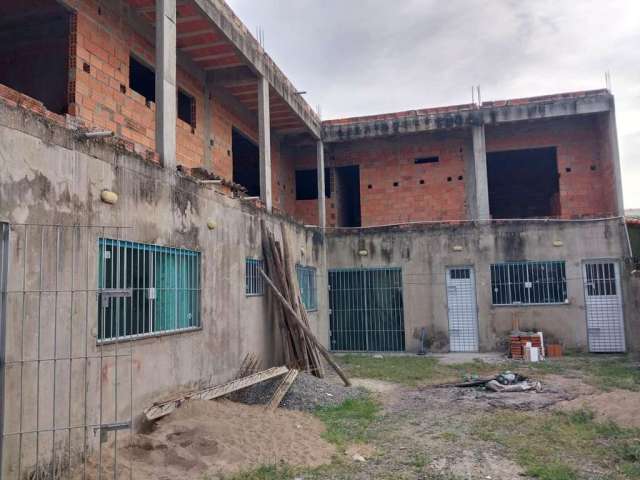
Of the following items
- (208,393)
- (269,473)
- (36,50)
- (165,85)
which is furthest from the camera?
(36,50)

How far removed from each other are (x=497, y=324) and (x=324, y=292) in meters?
4.42

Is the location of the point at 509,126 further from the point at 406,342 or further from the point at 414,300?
the point at 406,342

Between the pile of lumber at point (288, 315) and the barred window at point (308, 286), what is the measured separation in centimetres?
221

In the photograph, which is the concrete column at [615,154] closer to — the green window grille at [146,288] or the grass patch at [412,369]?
the grass patch at [412,369]

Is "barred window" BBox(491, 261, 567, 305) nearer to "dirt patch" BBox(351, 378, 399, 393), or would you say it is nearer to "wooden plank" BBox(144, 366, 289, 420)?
"dirt patch" BBox(351, 378, 399, 393)

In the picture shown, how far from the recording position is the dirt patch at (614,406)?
20.6 feet

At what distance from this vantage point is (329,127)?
14.9 metres

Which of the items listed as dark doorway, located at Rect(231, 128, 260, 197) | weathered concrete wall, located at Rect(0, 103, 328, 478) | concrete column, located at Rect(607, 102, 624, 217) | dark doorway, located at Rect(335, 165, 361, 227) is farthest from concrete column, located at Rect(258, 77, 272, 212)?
concrete column, located at Rect(607, 102, 624, 217)

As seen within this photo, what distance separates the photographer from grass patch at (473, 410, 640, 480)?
481 cm

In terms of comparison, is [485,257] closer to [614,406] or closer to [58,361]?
[614,406]

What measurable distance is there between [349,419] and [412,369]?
412cm

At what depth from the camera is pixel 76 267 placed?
4.86 metres

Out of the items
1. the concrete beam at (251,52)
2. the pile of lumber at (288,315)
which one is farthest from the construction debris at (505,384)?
the concrete beam at (251,52)

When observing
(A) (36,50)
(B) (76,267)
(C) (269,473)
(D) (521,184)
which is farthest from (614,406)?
(D) (521,184)
